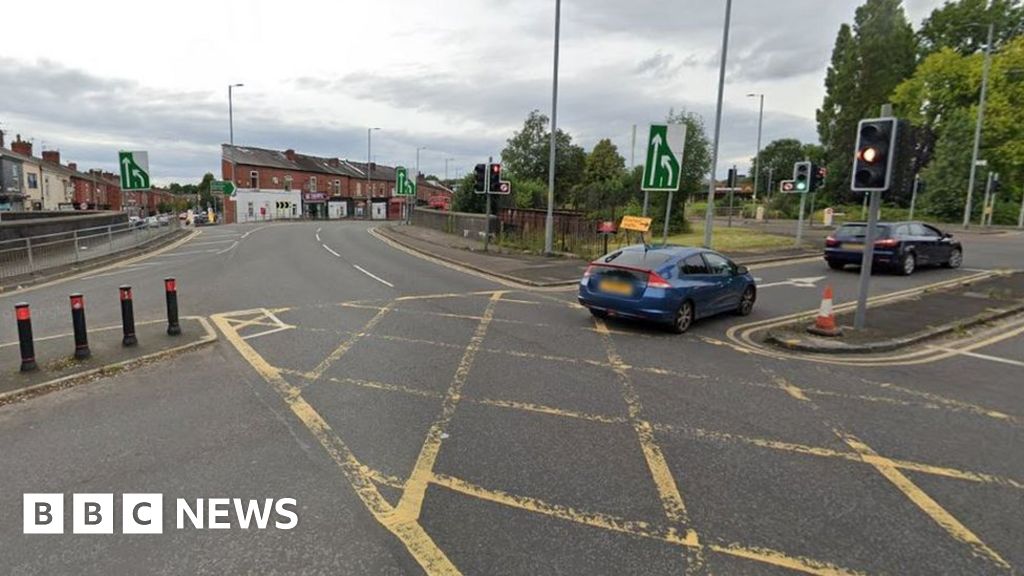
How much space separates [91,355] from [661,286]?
7714 mm

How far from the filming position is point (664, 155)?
14438 millimetres

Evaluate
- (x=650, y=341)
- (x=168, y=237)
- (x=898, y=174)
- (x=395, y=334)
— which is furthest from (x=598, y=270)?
(x=168, y=237)

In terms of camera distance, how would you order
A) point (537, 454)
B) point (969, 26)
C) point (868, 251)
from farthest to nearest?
point (969, 26) → point (868, 251) → point (537, 454)

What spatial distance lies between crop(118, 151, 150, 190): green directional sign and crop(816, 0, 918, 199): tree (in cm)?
6016

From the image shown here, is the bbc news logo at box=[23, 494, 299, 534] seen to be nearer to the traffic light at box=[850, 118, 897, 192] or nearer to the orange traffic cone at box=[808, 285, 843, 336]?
the orange traffic cone at box=[808, 285, 843, 336]

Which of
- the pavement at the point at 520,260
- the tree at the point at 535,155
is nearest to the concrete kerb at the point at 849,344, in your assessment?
the pavement at the point at 520,260

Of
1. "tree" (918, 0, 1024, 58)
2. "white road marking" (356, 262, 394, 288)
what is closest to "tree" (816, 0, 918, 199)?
"tree" (918, 0, 1024, 58)

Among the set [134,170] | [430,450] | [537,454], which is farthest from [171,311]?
[134,170]

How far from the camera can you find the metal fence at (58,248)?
47.6ft

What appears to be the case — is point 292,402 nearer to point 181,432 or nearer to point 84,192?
point 181,432

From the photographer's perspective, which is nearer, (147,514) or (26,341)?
(147,514)

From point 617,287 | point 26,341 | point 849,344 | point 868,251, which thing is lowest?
point 849,344

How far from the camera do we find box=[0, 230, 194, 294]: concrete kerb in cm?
1360

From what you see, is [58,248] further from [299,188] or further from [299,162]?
[299,162]
